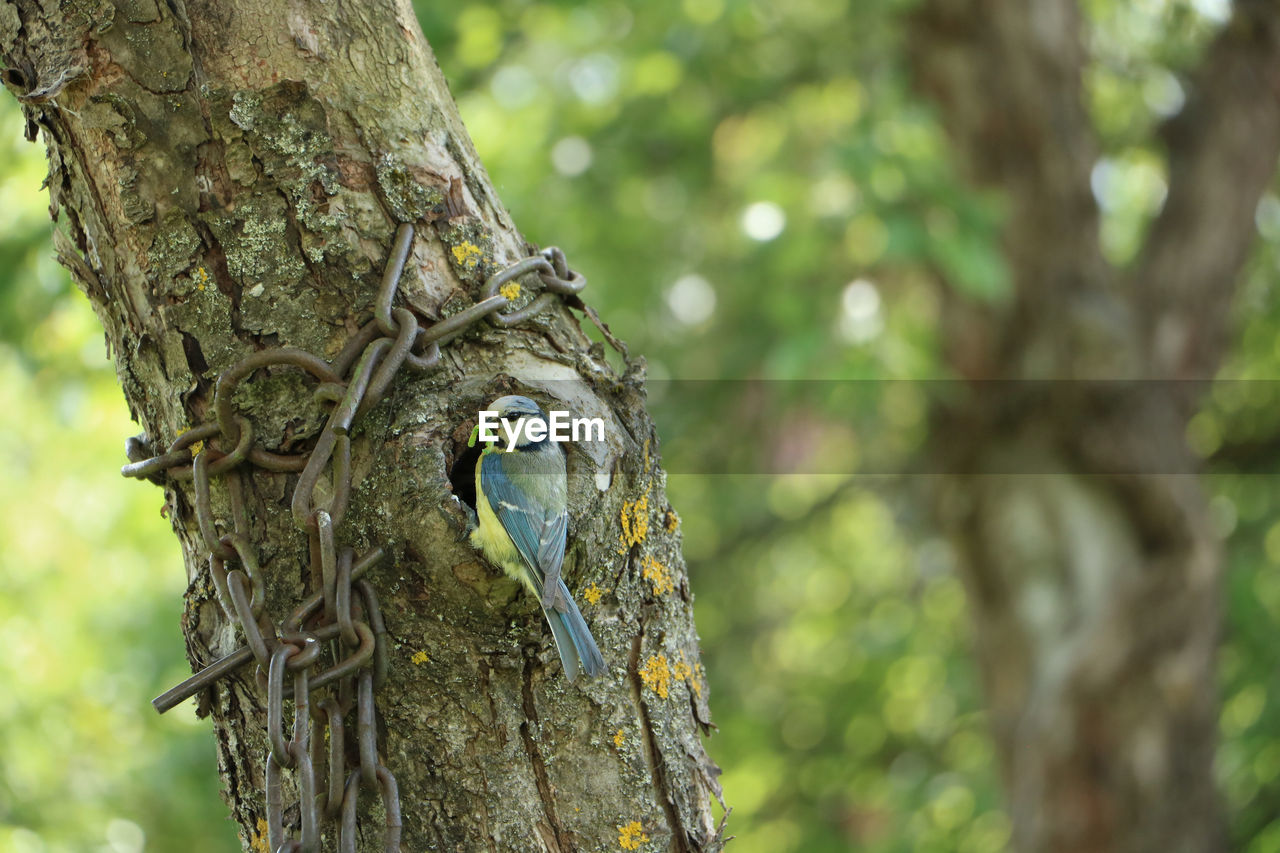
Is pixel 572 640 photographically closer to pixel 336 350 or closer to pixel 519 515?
pixel 519 515

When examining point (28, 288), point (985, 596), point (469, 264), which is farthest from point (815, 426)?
point (469, 264)

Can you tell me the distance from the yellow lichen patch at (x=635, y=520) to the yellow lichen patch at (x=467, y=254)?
0.38 m

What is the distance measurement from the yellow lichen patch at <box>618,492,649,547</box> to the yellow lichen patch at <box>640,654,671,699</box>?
16cm

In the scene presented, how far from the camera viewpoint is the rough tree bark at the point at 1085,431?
4531 mm

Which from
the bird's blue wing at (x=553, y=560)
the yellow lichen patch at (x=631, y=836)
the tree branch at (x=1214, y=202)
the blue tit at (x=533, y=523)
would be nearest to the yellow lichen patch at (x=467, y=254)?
the blue tit at (x=533, y=523)

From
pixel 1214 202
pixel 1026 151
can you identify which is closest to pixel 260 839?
pixel 1026 151

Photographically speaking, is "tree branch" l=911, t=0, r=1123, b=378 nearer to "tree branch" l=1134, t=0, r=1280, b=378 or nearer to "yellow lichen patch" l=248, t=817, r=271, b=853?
"tree branch" l=1134, t=0, r=1280, b=378

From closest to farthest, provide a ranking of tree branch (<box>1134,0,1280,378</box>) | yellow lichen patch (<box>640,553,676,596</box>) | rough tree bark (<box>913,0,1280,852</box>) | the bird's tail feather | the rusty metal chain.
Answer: the rusty metal chain
the bird's tail feather
yellow lichen patch (<box>640,553,676,596</box>)
rough tree bark (<box>913,0,1280,852</box>)
tree branch (<box>1134,0,1280,378</box>)

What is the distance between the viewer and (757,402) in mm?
5941

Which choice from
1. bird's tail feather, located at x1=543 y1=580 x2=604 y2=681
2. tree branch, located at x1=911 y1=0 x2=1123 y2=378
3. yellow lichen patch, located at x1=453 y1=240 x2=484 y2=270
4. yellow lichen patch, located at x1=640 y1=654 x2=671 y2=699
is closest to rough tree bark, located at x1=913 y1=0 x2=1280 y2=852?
tree branch, located at x1=911 y1=0 x2=1123 y2=378

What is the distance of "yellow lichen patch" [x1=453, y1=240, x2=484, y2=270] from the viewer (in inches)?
55.4

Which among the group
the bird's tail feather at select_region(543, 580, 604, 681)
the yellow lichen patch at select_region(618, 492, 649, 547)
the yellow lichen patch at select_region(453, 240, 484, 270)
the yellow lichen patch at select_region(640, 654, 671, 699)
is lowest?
the yellow lichen patch at select_region(640, 654, 671, 699)

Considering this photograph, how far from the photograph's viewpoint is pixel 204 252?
1329mm

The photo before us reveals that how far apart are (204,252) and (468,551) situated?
0.51m
